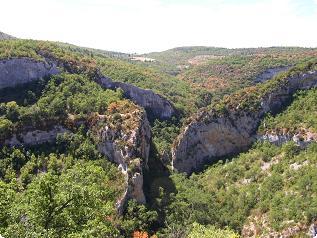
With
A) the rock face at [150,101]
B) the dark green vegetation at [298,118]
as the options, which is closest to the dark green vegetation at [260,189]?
the dark green vegetation at [298,118]

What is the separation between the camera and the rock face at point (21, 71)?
103 m

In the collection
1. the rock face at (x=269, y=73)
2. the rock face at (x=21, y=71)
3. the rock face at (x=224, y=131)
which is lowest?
the rock face at (x=224, y=131)

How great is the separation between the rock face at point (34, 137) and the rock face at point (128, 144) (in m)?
7.43

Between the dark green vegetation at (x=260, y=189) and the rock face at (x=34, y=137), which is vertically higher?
the rock face at (x=34, y=137)

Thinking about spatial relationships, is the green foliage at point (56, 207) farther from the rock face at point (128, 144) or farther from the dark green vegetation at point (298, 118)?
the dark green vegetation at point (298, 118)

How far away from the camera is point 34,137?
8912 cm

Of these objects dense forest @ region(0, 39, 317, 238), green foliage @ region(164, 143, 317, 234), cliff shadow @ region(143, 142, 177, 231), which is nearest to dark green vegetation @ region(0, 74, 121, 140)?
dense forest @ region(0, 39, 317, 238)

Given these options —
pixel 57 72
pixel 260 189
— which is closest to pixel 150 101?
pixel 57 72

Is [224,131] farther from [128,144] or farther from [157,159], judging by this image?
[128,144]

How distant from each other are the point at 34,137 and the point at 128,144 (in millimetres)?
18300

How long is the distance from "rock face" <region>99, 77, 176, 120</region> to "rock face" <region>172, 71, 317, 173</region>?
63.4 ft

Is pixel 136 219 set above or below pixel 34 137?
below

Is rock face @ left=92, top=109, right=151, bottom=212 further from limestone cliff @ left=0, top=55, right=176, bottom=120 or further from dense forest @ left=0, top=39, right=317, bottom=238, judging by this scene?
Result: limestone cliff @ left=0, top=55, right=176, bottom=120

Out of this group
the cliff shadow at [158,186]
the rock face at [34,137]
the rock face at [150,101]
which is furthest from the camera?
the rock face at [150,101]
